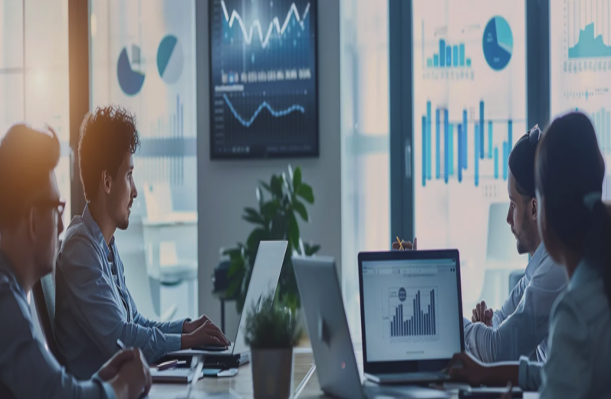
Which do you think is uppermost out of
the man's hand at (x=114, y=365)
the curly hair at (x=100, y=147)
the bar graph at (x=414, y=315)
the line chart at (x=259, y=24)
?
the line chart at (x=259, y=24)

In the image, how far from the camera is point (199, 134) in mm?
5098

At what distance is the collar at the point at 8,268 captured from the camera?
1462 millimetres

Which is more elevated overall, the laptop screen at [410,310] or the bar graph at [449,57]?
the bar graph at [449,57]

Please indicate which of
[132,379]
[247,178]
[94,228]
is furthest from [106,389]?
[247,178]

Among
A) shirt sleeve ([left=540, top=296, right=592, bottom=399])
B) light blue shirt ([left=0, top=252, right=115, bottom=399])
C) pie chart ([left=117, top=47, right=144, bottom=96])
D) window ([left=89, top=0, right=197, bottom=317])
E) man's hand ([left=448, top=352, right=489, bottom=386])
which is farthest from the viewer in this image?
pie chart ([left=117, top=47, right=144, bottom=96])

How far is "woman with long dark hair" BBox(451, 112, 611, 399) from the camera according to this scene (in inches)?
51.1

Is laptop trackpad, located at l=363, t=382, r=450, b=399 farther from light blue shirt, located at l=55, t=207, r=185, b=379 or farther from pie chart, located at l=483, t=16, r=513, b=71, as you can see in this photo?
pie chart, located at l=483, t=16, r=513, b=71

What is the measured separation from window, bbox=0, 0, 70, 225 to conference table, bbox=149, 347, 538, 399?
146 inches

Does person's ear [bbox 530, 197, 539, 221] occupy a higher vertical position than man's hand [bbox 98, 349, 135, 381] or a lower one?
higher

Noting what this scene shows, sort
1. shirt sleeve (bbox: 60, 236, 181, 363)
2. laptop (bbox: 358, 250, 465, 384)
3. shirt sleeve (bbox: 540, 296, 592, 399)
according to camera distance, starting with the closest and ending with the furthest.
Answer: shirt sleeve (bbox: 540, 296, 592, 399) → laptop (bbox: 358, 250, 465, 384) → shirt sleeve (bbox: 60, 236, 181, 363)

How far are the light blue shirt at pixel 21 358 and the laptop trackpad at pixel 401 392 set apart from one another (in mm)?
718

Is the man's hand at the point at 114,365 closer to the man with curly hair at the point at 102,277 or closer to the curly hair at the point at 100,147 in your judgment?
the man with curly hair at the point at 102,277

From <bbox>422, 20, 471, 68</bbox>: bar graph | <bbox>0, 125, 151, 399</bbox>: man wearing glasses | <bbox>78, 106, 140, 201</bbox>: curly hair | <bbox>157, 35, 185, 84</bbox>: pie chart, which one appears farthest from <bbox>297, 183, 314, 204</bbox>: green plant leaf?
<bbox>0, 125, 151, 399</bbox>: man wearing glasses

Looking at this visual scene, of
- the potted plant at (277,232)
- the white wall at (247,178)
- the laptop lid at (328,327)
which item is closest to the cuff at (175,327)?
the laptop lid at (328,327)
